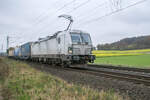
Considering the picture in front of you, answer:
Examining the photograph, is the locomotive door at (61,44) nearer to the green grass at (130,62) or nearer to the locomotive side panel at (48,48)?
the locomotive side panel at (48,48)

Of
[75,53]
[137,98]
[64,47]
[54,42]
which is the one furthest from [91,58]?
[137,98]

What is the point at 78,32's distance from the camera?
13086 mm

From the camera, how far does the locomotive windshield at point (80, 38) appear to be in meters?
12.4

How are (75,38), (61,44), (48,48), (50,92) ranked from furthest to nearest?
(48,48), (61,44), (75,38), (50,92)

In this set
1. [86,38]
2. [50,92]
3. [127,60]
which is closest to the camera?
[50,92]

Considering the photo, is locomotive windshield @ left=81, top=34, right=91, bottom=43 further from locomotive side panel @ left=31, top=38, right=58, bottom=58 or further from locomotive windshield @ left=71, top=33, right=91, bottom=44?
locomotive side panel @ left=31, top=38, right=58, bottom=58

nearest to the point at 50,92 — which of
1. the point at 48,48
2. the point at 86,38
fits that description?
the point at 86,38

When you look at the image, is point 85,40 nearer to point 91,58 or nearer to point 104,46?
point 91,58

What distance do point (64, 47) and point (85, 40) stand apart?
6.76 ft

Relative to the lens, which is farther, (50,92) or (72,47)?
(72,47)

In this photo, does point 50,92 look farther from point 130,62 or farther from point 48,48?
point 130,62

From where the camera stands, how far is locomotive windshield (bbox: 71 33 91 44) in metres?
12.4

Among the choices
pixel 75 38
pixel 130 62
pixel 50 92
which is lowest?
pixel 130 62

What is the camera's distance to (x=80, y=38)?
1278cm
